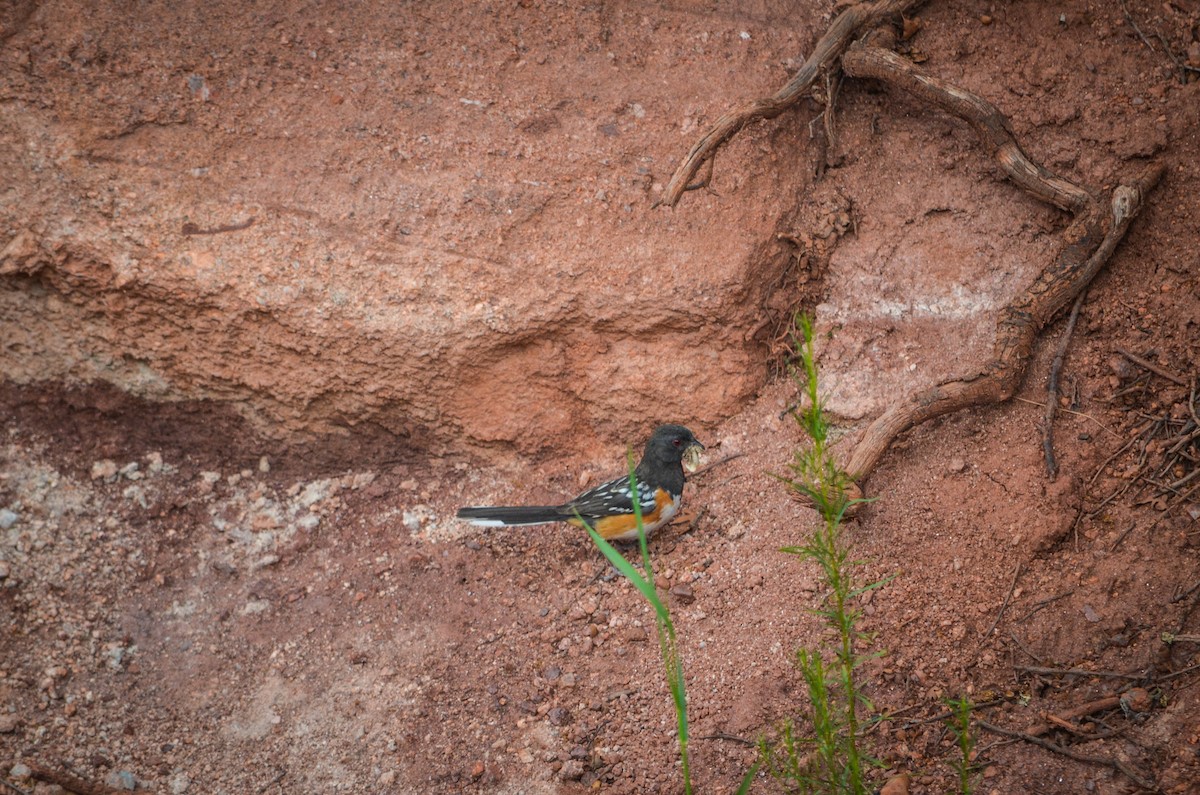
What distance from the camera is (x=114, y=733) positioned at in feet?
15.8

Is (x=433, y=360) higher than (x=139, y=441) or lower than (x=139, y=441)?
higher

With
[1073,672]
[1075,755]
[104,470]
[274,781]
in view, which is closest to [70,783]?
[274,781]

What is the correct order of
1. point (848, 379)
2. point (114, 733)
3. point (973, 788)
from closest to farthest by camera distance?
point (973, 788) < point (114, 733) < point (848, 379)

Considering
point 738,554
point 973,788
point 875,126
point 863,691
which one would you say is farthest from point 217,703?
point 875,126

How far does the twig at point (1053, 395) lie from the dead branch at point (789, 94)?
182cm

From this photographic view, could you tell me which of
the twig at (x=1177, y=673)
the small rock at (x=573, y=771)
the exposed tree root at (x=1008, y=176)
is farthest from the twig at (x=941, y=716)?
the small rock at (x=573, y=771)

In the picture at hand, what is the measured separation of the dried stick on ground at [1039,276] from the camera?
502cm

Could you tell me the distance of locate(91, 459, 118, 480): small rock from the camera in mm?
5883

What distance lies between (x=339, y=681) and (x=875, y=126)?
417 centimetres

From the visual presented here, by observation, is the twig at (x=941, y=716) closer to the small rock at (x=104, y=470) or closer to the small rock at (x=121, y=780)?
the small rock at (x=121, y=780)

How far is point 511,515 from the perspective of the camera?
17.4 ft

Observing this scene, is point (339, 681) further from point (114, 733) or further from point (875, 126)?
point (875, 126)

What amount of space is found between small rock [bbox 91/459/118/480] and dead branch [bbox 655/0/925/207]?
3498 mm

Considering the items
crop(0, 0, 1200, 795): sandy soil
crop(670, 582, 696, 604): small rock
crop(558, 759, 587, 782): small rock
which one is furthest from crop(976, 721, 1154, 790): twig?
crop(558, 759, 587, 782): small rock
